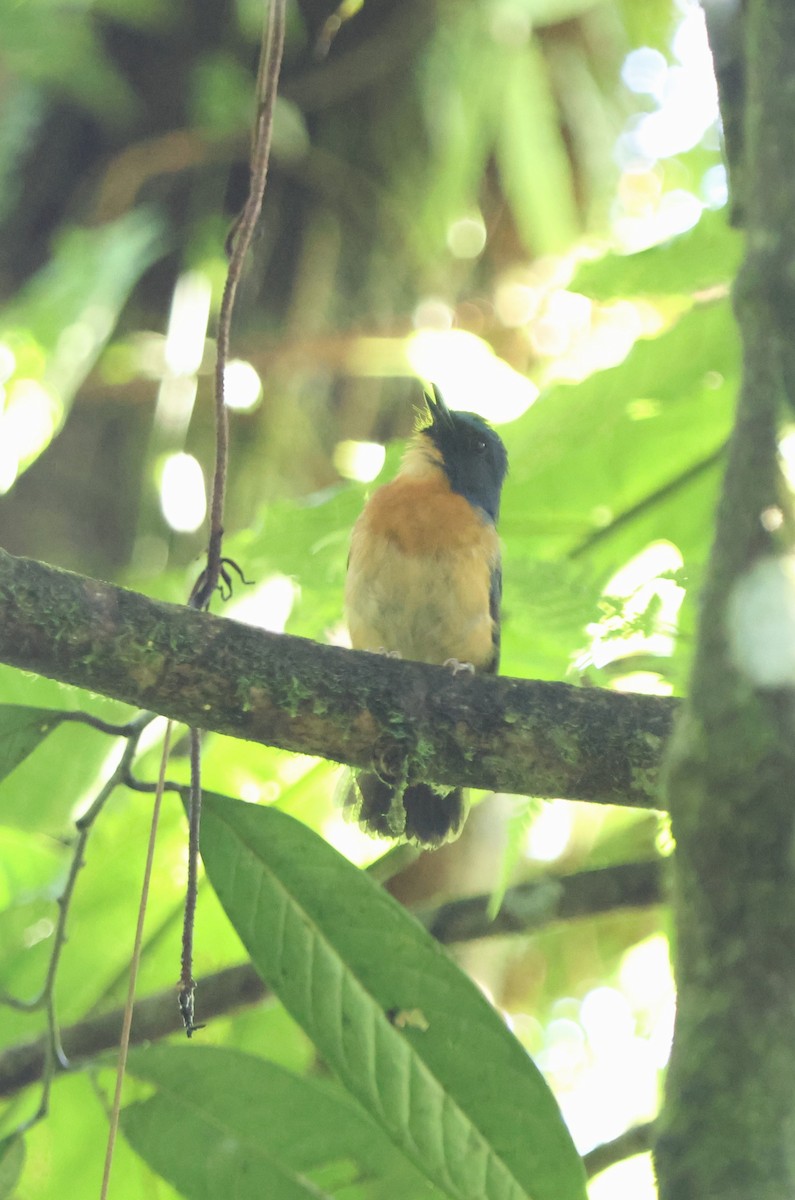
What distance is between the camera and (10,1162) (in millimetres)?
1800

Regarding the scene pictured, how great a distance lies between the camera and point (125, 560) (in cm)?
461

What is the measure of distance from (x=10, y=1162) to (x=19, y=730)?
24.8 inches

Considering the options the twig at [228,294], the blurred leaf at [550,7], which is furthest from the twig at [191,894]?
the blurred leaf at [550,7]

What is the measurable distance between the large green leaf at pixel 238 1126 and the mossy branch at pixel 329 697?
53 cm

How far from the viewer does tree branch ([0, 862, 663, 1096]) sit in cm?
260

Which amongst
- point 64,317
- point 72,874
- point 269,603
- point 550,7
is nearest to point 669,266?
point 269,603

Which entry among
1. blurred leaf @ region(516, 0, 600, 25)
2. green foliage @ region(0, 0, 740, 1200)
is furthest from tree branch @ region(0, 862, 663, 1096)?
blurred leaf @ region(516, 0, 600, 25)

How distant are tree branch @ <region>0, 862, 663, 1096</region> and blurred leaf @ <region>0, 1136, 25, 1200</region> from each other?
29.7 inches

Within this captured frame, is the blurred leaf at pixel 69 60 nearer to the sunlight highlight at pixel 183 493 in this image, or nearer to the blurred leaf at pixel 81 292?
the blurred leaf at pixel 81 292

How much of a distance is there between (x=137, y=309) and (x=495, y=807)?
250 cm

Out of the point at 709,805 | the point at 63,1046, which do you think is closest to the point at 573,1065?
the point at 63,1046

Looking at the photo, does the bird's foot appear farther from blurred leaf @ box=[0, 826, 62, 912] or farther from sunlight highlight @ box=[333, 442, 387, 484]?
blurred leaf @ box=[0, 826, 62, 912]

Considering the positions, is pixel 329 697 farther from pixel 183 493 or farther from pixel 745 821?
pixel 183 493

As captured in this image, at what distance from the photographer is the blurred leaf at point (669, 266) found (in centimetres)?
230
